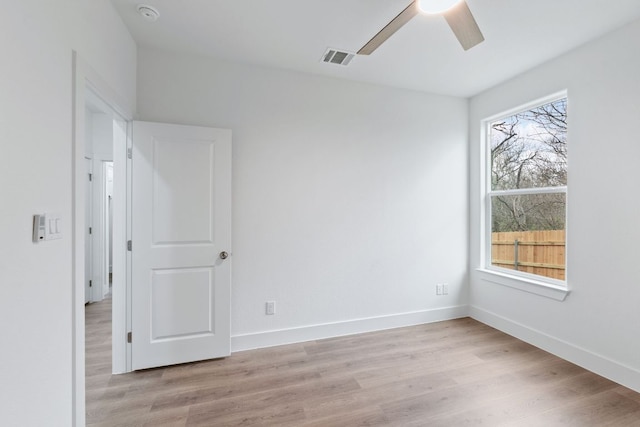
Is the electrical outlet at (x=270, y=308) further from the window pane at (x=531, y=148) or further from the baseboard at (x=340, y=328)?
the window pane at (x=531, y=148)

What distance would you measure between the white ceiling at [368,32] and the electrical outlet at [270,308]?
232cm

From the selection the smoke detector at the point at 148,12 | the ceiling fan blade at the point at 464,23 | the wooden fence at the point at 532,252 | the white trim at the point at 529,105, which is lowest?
the wooden fence at the point at 532,252

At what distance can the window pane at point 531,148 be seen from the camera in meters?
2.70

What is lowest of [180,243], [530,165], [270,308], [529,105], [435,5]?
[270,308]

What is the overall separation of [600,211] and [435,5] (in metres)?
2.13

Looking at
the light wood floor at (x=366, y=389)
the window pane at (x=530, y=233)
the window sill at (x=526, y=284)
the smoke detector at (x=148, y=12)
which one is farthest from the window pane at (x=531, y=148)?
the smoke detector at (x=148, y=12)

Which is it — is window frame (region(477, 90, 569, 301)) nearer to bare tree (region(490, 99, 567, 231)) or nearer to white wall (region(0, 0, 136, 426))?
bare tree (region(490, 99, 567, 231))

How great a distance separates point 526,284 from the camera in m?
2.86

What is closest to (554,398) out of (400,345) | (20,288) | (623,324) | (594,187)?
(623,324)

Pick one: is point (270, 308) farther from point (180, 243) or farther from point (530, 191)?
point (530, 191)

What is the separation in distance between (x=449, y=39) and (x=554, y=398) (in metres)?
2.82

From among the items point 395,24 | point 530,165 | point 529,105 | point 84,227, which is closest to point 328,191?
point 395,24

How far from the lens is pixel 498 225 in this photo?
10.8 feet

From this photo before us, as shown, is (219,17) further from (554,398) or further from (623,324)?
(623,324)
